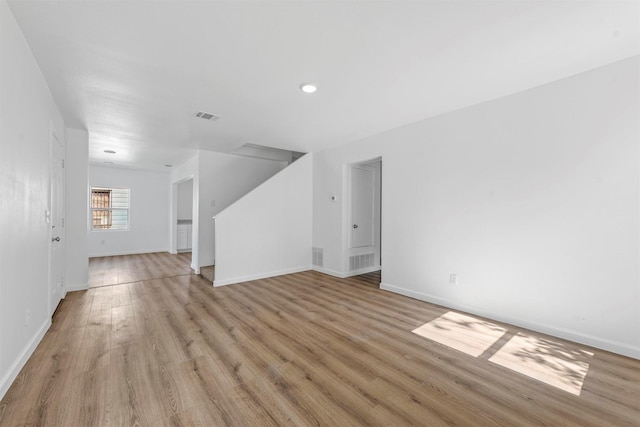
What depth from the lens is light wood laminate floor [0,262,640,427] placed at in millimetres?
1642

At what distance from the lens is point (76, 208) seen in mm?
4281

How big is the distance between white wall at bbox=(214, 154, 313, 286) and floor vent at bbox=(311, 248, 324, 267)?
0.11m

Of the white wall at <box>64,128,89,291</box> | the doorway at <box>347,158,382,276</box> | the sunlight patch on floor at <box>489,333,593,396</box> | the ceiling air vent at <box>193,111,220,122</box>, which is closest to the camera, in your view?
the sunlight patch on floor at <box>489,333,593,396</box>

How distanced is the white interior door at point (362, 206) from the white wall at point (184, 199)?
581 cm

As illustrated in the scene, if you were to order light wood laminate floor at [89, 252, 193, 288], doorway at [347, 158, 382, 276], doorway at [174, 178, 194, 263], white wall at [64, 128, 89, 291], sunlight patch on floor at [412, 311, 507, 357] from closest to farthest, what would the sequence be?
sunlight patch on floor at [412, 311, 507, 357] → white wall at [64, 128, 89, 291] → light wood laminate floor at [89, 252, 193, 288] → doorway at [347, 158, 382, 276] → doorway at [174, 178, 194, 263]

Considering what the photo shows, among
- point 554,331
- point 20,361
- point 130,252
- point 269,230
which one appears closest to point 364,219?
point 269,230

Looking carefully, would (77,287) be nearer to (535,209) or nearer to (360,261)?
(360,261)

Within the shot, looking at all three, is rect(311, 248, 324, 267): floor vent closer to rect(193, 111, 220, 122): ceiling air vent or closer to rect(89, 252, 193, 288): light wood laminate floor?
rect(89, 252, 193, 288): light wood laminate floor

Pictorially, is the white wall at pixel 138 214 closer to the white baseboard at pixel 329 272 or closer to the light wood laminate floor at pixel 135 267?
the light wood laminate floor at pixel 135 267

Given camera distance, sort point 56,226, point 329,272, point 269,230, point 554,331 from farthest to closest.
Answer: point 329,272 < point 269,230 < point 56,226 < point 554,331

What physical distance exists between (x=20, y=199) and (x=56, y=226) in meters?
1.81

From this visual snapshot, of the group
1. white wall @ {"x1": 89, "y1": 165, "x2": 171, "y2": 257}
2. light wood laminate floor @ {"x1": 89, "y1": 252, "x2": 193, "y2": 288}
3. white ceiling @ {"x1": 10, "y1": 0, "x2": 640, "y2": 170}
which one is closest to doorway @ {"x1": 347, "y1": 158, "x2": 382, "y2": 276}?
white ceiling @ {"x1": 10, "y1": 0, "x2": 640, "y2": 170}

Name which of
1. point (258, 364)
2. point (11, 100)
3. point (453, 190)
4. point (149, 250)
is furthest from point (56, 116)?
point (149, 250)

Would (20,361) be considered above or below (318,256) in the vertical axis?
below
